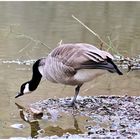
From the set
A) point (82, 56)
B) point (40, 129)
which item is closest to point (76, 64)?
point (82, 56)

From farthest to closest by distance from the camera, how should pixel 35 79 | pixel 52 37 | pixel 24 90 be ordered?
pixel 52 37 → pixel 35 79 → pixel 24 90

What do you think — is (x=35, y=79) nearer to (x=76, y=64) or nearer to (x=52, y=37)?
(x=76, y=64)

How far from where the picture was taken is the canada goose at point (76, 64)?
5113mm

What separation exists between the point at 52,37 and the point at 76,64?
529cm

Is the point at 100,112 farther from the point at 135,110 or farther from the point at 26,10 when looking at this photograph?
the point at 26,10

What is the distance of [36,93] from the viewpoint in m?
6.44

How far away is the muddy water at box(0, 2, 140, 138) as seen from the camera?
20.4 feet

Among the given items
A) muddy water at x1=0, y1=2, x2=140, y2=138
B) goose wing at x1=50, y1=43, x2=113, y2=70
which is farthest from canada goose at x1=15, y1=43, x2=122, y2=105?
muddy water at x1=0, y1=2, x2=140, y2=138

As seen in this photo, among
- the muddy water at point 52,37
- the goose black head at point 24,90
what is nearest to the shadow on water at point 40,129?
the muddy water at point 52,37

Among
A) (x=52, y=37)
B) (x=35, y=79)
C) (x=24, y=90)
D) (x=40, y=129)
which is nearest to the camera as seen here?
(x=40, y=129)

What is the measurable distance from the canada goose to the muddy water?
474 mm

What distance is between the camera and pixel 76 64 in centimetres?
539

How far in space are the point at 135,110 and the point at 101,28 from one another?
6662 millimetres

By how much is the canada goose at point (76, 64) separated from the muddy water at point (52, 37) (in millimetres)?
474
